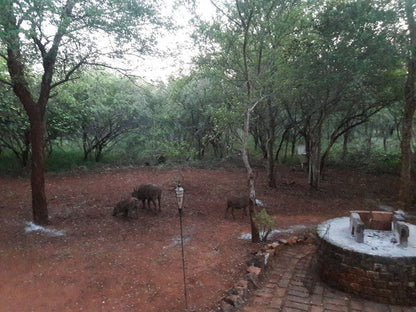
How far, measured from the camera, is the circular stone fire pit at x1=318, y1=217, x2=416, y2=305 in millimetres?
5551

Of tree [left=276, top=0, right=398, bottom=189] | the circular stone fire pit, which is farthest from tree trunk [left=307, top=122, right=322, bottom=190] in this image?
the circular stone fire pit

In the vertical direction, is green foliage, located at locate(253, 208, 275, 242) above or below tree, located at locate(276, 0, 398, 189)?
below

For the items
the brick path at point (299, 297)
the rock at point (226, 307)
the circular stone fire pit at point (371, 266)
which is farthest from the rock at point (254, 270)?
the circular stone fire pit at point (371, 266)

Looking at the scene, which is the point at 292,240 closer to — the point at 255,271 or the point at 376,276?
the point at 255,271

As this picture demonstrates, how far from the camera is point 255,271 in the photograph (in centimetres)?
629

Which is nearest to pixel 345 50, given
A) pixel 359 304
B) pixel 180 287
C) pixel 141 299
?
pixel 359 304

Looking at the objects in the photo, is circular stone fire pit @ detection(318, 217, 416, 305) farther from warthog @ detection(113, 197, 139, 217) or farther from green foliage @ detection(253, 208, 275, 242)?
warthog @ detection(113, 197, 139, 217)

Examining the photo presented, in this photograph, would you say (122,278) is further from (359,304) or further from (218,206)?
(218,206)

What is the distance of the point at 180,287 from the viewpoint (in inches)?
235

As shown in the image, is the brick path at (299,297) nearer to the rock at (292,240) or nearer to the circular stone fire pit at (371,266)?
the circular stone fire pit at (371,266)

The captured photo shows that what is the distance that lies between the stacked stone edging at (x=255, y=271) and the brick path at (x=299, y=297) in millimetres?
130

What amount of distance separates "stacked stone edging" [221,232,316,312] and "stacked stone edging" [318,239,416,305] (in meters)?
1.54

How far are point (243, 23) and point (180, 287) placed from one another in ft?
21.7

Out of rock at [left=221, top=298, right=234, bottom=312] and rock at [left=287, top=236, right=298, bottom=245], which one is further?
rock at [left=287, top=236, right=298, bottom=245]
